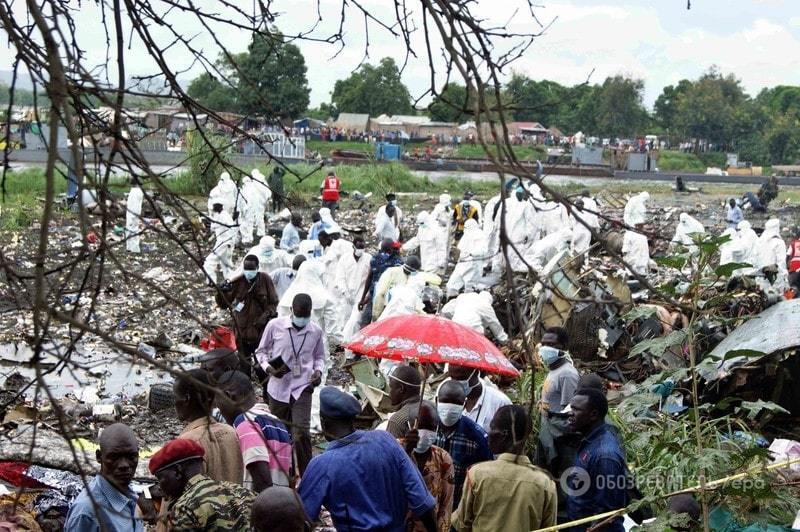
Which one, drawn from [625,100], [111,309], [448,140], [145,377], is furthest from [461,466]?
[625,100]

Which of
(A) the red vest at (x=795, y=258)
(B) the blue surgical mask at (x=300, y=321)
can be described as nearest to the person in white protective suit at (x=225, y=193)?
(A) the red vest at (x=795, y=258)

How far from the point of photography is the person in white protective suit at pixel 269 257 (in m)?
12.6

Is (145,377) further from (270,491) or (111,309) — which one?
(270,491)

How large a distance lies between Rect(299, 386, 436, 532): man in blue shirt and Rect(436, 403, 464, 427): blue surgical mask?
1026mm

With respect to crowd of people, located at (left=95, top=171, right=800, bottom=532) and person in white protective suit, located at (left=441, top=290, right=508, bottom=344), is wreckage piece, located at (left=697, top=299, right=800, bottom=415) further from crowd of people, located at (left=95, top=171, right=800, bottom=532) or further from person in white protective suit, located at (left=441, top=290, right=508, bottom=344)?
person in white protective suit, located at (left=441, top=290, right=508, bottom=344)

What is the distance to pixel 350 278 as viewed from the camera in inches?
521

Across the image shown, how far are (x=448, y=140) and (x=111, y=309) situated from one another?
5220cm

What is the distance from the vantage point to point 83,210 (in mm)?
1906

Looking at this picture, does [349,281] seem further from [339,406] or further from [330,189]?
[330,189]

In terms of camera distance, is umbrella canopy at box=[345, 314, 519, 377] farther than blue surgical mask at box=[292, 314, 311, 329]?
No

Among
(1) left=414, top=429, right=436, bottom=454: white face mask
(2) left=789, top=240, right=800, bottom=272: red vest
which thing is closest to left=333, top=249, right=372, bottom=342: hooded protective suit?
(2) left=789, top=240, right=800, bottom=272: red vest

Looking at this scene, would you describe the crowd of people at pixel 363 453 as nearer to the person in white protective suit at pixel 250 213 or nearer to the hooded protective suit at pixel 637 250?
the hooded protective suit at pixel 637 250

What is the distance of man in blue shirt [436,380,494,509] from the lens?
5.10 m

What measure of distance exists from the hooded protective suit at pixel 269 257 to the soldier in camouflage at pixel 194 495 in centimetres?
861
